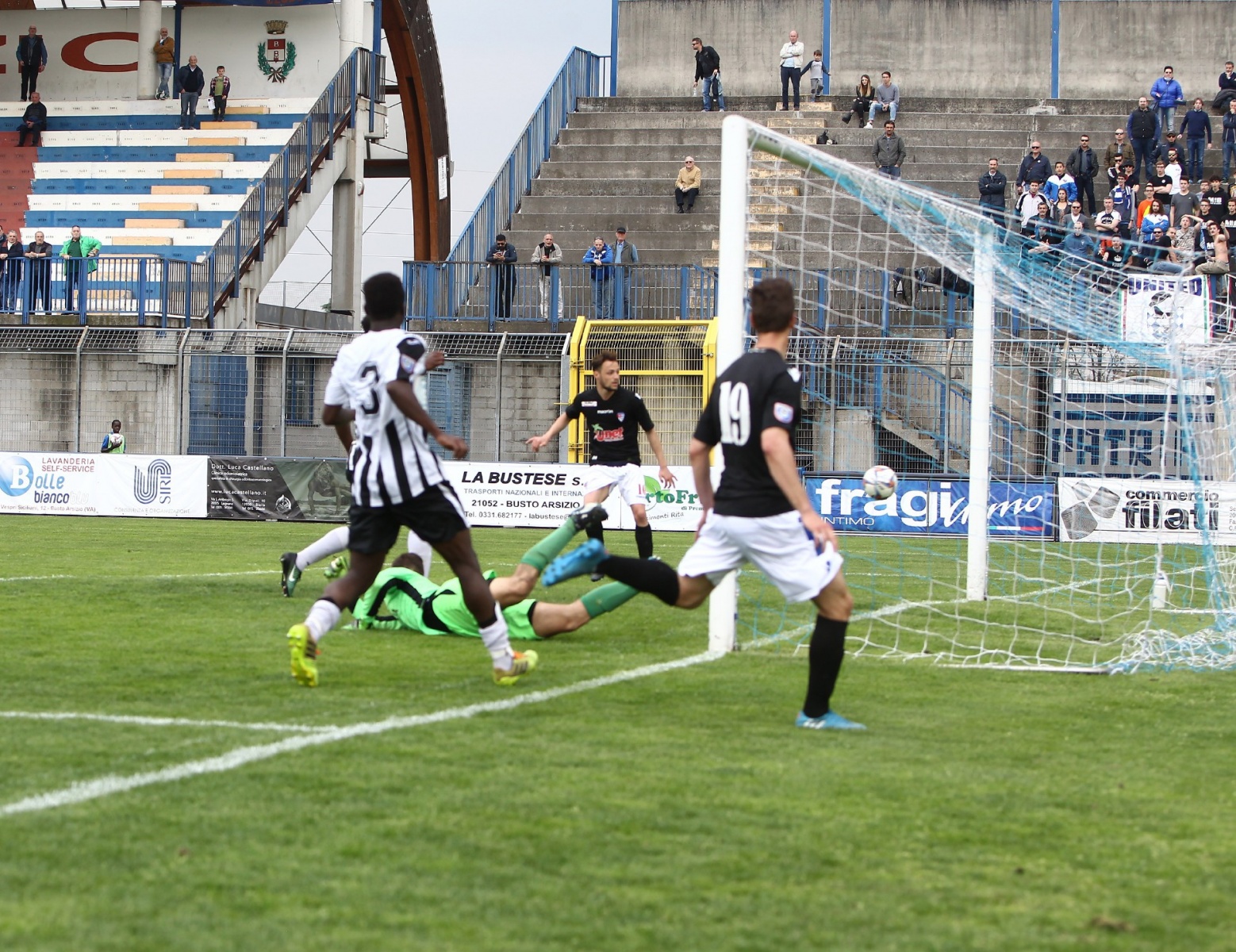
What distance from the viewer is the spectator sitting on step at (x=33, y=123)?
3741 cm

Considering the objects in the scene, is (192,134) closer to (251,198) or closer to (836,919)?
(251,198)

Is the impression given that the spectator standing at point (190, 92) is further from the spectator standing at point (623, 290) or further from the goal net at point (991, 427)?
the goal net at point (991, 427)

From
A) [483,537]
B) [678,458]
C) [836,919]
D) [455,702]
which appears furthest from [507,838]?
[678,458]

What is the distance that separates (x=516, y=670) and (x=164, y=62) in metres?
34.7

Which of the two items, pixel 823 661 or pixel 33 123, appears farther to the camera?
pixel 33 123

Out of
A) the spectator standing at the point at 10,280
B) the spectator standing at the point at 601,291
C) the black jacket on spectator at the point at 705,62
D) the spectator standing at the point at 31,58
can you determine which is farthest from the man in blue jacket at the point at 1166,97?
the spectator standing at the point at 31,58

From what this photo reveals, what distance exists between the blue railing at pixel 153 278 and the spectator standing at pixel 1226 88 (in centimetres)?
1928

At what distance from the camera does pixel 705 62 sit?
114 ft

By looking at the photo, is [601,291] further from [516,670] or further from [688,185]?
[516,670]

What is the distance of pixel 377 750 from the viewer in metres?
6.16

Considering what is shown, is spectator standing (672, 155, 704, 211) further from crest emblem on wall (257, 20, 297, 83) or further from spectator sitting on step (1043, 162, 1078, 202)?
crest emblem on wall (257, 20, 297, 83)

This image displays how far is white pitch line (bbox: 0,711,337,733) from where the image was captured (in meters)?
6.58

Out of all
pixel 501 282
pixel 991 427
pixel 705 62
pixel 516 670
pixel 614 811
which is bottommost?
pixel 614 811

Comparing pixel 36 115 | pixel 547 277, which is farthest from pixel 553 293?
pixel 36 115
